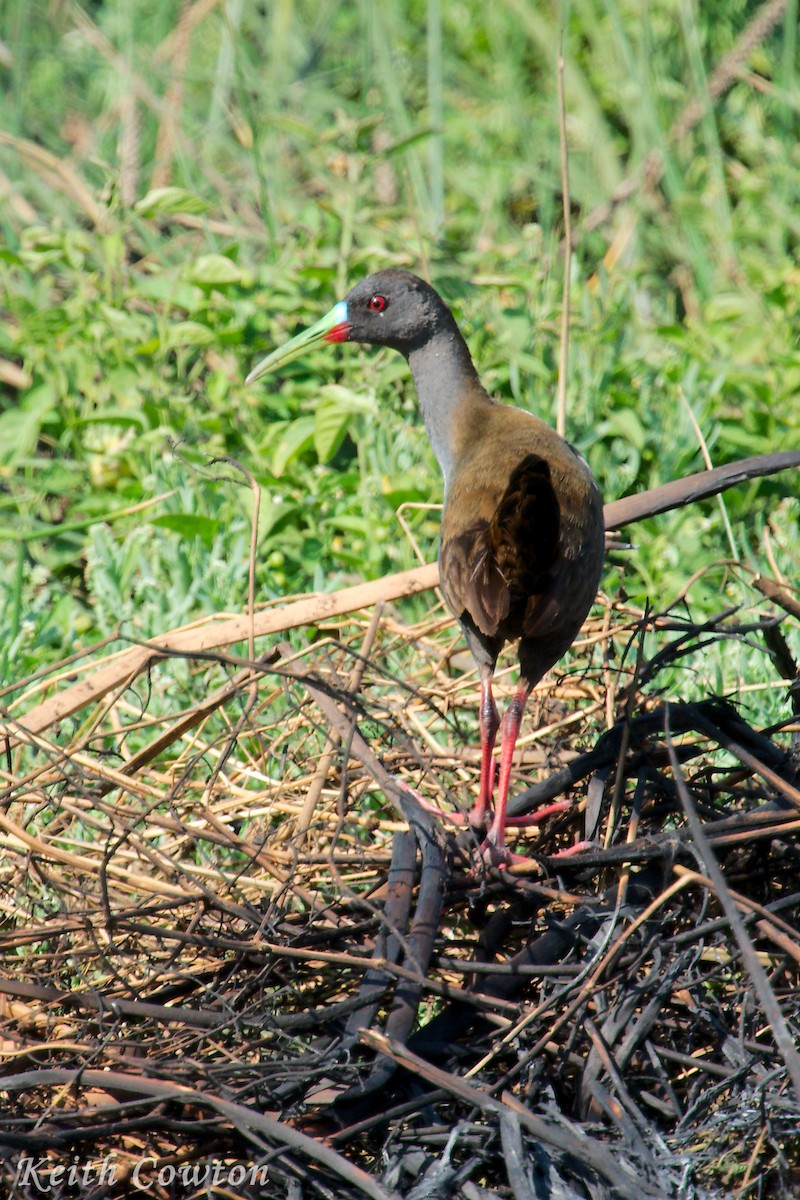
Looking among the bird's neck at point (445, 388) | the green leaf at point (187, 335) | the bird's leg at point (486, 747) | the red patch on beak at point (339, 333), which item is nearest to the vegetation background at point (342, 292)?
the green leaf at point (187, 335)

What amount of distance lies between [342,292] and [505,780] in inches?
94.4

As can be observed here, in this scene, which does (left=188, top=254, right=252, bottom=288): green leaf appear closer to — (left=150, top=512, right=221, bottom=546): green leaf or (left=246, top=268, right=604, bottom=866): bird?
(left=150, top=512, right=221, bottom=546): green leaf

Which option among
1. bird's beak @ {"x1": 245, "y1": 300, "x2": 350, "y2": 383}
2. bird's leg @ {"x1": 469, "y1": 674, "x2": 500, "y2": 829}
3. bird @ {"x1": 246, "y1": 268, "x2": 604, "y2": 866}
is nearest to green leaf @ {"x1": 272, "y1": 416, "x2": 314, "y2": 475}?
bird's beak @ {"x1": 245, "y1": 300, "x2": 350, "y2": 383}

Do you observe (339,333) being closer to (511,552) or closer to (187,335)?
(187,335)

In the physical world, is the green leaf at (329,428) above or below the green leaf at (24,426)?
→ below

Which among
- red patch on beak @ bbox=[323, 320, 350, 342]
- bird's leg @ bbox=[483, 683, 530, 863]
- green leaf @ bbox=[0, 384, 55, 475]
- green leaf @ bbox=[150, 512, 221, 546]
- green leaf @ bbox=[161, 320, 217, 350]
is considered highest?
green leaf @ bbox=[161, 320, 217, 350]

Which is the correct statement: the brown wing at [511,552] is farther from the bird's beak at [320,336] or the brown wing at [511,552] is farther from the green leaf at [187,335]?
the green leaf at [187,335]

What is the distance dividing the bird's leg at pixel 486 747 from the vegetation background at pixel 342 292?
619 mm

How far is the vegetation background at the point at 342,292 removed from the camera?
395cm

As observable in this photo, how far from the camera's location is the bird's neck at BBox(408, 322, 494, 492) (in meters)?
3.33

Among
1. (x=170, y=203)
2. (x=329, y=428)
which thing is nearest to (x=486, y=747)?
(x=329, y=428)

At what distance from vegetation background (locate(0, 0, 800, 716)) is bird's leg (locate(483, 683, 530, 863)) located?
1.97ft

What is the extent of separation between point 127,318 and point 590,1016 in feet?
10.3

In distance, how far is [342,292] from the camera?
4348 mm
